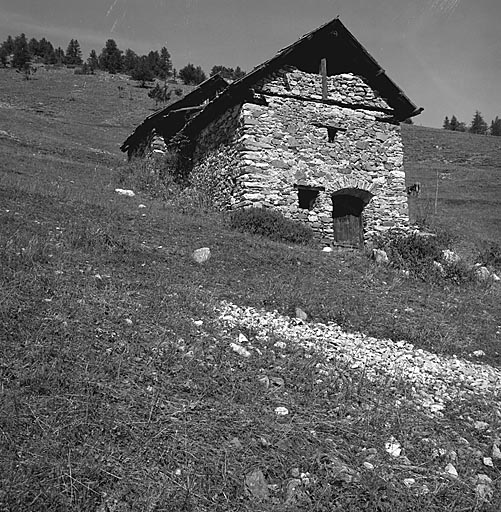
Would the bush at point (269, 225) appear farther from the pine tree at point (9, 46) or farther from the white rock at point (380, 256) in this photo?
the pine tree at point (9, 46)

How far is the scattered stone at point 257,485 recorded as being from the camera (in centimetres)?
337

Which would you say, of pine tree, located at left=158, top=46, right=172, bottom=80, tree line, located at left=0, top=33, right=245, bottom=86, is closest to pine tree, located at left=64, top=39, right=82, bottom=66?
tree line, located at left=0, top=33, right=245, bottom=86

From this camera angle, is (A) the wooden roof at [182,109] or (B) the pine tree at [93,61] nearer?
(A) the wooden roof at [182,109]

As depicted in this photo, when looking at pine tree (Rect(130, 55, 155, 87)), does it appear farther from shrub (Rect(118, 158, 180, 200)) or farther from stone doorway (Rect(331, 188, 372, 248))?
stone doorway (Rect(331, 188, 372, 248))

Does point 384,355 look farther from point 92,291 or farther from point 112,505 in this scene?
point 112,505

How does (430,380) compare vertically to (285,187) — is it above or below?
below

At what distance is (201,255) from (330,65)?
32.9 feet

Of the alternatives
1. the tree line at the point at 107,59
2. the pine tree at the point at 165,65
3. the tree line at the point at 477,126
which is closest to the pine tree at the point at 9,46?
the tree line at the point at 107,59

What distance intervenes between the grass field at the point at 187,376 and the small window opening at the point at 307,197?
417 cm

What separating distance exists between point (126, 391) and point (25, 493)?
136cm

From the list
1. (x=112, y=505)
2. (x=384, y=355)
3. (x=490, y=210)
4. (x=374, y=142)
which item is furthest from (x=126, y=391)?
(x=490, y=210)

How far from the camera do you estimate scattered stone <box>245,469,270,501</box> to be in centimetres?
337

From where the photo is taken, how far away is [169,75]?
105m

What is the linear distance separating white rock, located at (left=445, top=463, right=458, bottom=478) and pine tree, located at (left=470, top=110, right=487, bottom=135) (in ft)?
378
